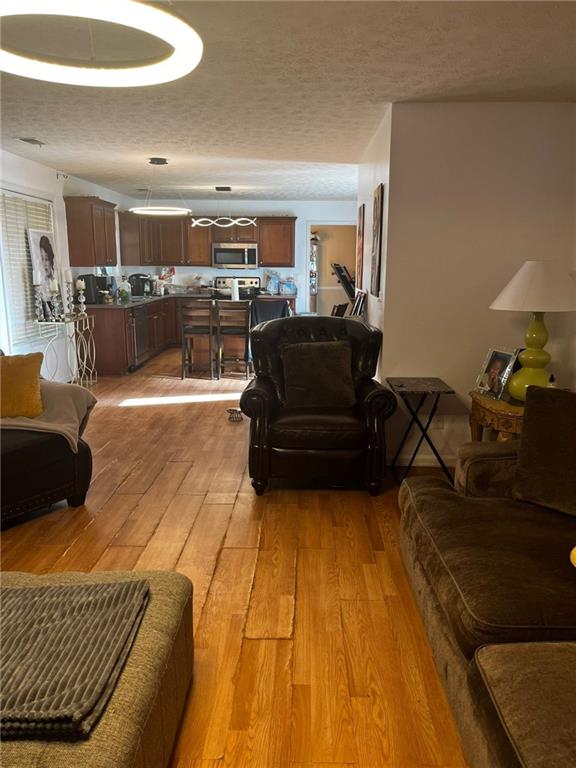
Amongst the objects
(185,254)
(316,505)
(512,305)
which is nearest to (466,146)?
(512,305)

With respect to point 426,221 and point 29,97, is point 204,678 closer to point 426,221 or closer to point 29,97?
point 426,221

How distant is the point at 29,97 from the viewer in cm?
352

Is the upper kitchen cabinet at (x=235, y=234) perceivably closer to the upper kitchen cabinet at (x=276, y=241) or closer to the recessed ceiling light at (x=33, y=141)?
the upper kitchen cabinet at (x=276, y=241)

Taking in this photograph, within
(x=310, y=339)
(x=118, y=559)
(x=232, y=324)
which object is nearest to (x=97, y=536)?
(x=118, y=559)

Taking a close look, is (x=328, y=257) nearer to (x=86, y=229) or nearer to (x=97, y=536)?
(x=86, y=229)

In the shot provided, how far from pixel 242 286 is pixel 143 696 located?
8.30 meters

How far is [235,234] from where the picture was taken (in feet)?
30.3

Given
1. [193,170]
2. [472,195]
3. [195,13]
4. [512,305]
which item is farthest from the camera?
[193,170]

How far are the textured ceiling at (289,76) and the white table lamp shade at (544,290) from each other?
1036 mm

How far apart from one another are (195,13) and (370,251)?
8.93 feet

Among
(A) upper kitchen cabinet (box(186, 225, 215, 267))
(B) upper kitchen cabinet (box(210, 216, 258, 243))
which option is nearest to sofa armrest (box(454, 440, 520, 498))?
(B) upper kitchen cabinet (box(210, 216, 258, 243))

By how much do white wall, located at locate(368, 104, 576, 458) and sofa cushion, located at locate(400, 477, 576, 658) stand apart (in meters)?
1.68

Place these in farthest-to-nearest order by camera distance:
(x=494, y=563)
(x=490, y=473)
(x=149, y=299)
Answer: (x=149, y=299) < (x=490, y=473) < (x=494, y=563)

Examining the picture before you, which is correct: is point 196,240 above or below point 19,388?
above
